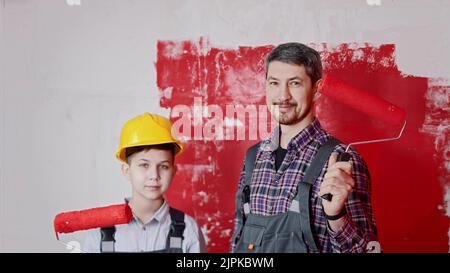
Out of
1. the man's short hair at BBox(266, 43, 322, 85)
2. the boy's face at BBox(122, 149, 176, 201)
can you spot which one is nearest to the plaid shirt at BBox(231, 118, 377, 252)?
the man's short hair at BBox(266, 43, 322, 85)

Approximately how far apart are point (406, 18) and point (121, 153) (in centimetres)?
142

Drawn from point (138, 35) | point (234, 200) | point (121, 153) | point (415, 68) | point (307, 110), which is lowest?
point (234, 200)

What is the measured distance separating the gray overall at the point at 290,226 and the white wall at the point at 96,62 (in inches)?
22.0

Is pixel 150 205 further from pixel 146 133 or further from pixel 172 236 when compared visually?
pixel 146 133

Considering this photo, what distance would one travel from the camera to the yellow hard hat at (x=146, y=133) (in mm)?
2596

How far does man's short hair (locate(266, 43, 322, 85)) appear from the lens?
2.56 meters

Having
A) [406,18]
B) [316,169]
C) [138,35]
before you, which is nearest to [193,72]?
[138,35]

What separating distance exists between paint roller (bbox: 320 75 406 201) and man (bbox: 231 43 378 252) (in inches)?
2.6

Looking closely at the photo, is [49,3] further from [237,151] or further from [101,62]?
[237,151]

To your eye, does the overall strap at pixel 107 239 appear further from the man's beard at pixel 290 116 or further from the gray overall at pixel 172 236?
the man's beard at pixel 290 116

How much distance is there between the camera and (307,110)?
2.55 m

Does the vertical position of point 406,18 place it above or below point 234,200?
above

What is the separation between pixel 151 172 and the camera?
258 cm

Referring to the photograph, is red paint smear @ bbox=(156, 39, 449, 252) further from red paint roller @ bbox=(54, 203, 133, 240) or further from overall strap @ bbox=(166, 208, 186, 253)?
red paint roller @ bbox=(54, 203, 133, 240)
